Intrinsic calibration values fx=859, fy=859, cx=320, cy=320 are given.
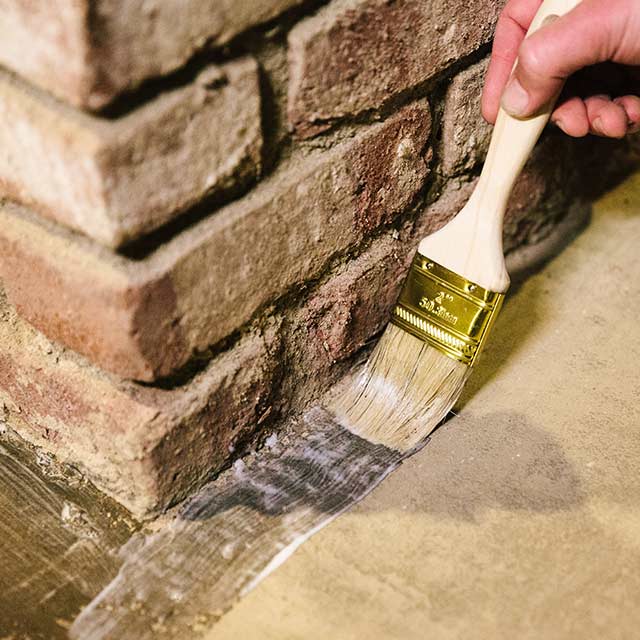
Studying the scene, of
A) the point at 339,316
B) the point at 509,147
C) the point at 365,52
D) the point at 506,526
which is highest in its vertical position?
the point at 365,52

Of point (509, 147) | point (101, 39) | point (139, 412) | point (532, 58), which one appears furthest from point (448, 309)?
point (101, 39)

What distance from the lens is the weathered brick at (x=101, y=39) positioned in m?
0.81

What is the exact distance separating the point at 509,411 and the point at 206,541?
51 cm

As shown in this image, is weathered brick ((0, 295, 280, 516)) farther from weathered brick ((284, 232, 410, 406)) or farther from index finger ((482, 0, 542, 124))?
index finger ((482, 0, 542, 124))

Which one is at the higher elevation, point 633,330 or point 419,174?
point 419,174

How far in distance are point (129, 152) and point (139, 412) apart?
0.36 m

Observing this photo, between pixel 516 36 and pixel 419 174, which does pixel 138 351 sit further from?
pixel 516 36

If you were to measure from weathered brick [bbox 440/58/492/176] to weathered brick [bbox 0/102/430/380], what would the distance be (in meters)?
0.09

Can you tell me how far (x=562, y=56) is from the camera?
1.11 m

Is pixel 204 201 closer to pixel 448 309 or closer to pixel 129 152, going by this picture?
pixel 129 152

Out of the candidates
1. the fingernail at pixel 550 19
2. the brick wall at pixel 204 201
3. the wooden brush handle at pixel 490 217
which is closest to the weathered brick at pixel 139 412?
the brick wall at pixel 204 201

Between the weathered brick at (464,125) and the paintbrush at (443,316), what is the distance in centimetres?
15

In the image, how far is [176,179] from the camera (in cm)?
97

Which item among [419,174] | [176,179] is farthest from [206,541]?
[419,174]
